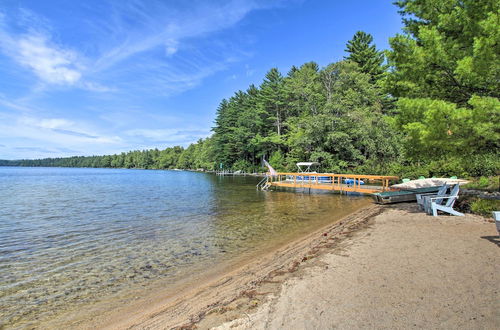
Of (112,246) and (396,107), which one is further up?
(396,107)

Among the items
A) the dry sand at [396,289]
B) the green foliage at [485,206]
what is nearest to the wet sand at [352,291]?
the dry sand at [396,289]

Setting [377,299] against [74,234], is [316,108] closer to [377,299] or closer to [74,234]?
[74,234]

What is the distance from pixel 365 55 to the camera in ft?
167

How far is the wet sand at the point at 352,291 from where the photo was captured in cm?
349

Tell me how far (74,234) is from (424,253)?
39.4 feet

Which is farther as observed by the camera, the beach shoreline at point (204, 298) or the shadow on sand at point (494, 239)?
the shadow on sand at point (494, 239)

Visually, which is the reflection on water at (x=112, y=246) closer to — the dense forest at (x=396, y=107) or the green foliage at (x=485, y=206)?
the green foliage at (x=485, y=206)

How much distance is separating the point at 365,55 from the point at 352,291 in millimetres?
56107

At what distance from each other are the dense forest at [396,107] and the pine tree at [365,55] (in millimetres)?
192

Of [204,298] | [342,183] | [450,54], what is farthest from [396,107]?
[204,298]

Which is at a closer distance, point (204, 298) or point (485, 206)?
point (204, 298)

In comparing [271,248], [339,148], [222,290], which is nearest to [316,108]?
[339,148]

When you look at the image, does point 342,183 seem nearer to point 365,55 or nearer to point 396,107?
point 396,107

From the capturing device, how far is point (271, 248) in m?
8.49
